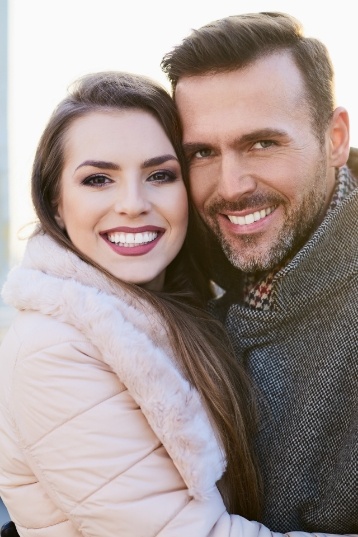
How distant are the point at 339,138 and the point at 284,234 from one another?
320 mm

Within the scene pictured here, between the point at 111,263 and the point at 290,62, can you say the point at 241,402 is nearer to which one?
the point at 111,263

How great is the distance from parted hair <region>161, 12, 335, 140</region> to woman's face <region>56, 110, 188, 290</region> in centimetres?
22

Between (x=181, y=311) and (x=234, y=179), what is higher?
(x=234, y=179)

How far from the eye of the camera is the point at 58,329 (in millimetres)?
1246

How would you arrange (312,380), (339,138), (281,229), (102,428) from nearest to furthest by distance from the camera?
1. (102,428)
2. (312,380)
3. (281,229)
4. (339,138)

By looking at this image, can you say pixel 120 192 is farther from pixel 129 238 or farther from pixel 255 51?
pixel 255 51

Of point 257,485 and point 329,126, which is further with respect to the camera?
point 329,126

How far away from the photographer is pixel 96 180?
1468 mm

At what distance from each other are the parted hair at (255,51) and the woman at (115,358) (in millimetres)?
138

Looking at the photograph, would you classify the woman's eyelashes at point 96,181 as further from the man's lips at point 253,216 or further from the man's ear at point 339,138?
the man's ear at point 339,138

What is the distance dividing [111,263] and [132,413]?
0.37 m

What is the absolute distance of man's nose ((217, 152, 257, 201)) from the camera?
1.55 metres

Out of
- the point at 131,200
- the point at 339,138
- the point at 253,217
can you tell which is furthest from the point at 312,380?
the point at 339,138

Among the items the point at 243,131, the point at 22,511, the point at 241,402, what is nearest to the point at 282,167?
the point at 243,131
